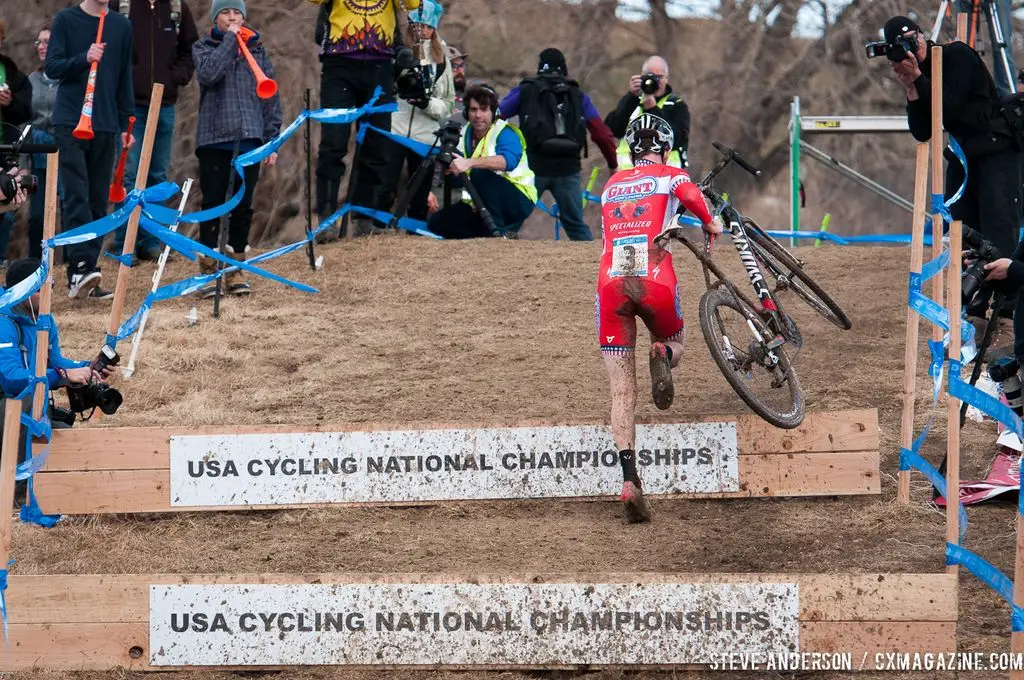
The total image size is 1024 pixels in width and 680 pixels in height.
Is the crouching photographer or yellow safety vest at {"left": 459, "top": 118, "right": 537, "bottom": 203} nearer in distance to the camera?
the crouching photographer

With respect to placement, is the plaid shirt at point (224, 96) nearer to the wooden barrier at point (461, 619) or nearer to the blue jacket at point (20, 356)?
the blue jacket at point (20, 356)

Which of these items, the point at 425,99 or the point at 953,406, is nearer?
the point at 953,406

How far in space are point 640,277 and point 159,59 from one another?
6.12 meters

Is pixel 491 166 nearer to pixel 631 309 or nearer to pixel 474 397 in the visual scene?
pixel 474 397

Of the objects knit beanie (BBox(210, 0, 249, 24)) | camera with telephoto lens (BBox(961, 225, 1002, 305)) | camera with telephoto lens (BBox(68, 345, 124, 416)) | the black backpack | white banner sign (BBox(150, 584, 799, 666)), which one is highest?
knit beanie (BBox(210, 0, 249, 24))

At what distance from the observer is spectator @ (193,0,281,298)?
11.2 metres

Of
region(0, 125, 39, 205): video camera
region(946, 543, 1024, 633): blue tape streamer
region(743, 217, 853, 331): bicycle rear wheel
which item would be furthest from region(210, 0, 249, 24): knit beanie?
region(946, 543, 1024, 633): blue tape streamer

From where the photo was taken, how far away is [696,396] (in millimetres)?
9703

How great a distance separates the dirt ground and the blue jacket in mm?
970

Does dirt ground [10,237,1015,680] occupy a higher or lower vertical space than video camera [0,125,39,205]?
lower

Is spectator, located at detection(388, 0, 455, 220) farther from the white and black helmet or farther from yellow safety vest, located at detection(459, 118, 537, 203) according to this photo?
the white and black helmet

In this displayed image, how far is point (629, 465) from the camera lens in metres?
7.66

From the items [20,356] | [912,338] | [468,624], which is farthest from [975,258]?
[20,356]

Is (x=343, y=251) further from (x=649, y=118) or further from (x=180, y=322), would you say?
(x=649, y=118)
